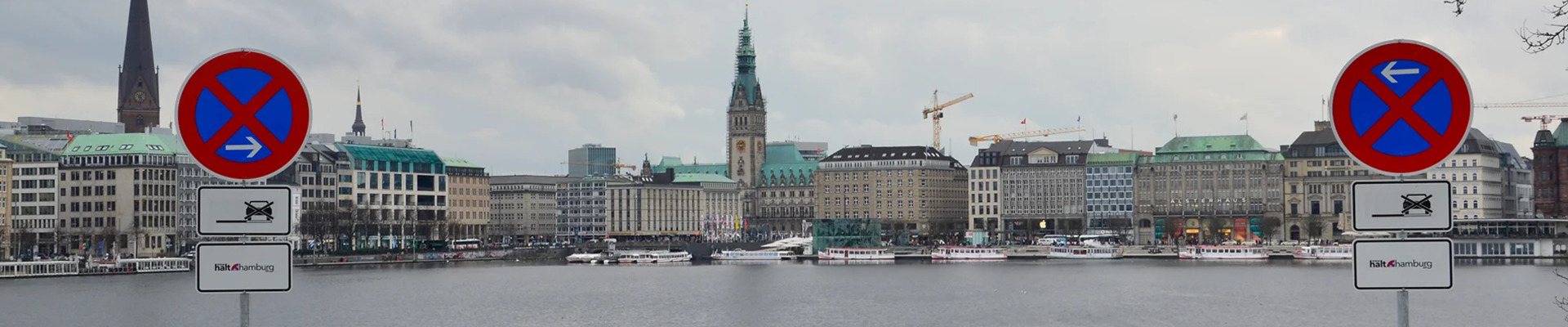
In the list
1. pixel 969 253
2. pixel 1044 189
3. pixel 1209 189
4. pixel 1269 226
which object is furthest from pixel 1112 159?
Result: pixel 969 253

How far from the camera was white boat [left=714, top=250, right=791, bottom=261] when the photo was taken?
166m

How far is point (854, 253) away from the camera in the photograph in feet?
530

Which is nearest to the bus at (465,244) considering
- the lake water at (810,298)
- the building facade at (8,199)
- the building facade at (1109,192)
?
the lake water at (810,298)

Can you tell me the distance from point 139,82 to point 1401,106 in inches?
6321

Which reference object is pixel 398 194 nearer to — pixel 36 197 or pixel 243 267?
pixel 36 197

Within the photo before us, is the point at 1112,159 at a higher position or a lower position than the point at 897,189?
higher

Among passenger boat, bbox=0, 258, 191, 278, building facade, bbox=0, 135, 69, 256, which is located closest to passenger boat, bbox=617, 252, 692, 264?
passenger boat, bbox=0, 258, 191, 278

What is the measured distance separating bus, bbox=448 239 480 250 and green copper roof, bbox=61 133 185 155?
88.2 ft

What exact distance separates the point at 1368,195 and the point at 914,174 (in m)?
179

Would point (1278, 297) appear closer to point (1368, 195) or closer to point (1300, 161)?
point (1300, 161)

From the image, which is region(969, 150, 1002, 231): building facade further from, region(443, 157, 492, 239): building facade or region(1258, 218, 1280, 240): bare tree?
region(443, 157, 492, 239): building facade

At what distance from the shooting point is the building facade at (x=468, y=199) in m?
171

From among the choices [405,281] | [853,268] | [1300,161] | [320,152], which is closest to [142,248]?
[320,152]

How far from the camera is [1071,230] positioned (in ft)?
587
